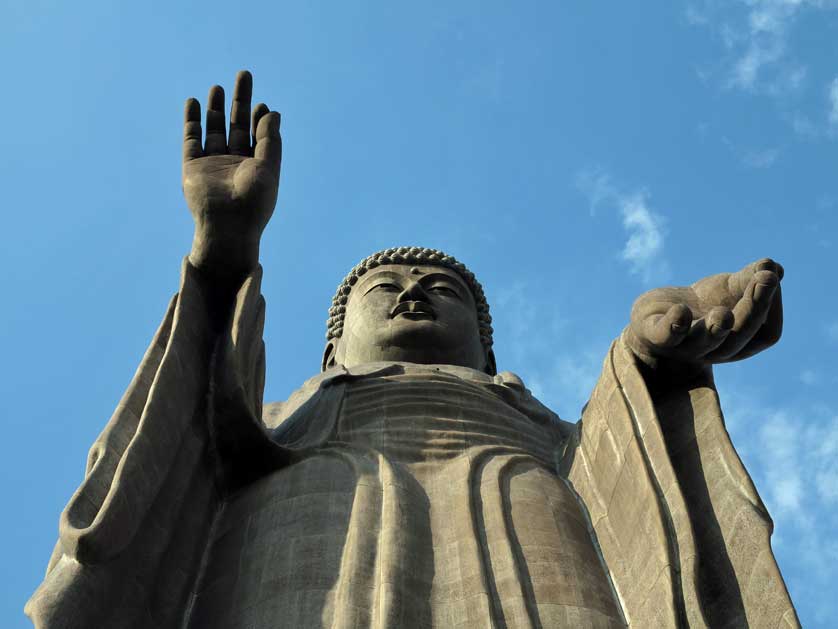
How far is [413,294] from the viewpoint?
40.6 feet

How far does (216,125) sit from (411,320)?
2.70 metres

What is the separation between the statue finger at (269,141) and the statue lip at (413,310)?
255 centimetres

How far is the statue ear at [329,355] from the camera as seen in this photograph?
13392 millimetres

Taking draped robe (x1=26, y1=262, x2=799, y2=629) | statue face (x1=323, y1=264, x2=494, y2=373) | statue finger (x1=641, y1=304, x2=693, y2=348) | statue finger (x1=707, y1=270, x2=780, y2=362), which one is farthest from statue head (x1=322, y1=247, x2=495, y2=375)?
statue finger (x1=707, y1=270, x2=780, y2=362)

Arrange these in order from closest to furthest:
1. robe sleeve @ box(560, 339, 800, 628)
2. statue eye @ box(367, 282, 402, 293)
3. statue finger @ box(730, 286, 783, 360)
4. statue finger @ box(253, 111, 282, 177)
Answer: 1. robe sleeve @ box(560, 339, 800, 628)
2. statue finger @ box(730, 286, 783, 360)
3. statue finger @ box(253, 111, 282, 177)
4. statue eye @ box(367, 282, 402, 293)

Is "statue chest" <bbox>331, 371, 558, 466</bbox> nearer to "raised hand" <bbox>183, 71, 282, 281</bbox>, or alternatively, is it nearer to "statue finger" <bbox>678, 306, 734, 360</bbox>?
"raised hand" <bbox>183, 71, 282, 281</bbox>

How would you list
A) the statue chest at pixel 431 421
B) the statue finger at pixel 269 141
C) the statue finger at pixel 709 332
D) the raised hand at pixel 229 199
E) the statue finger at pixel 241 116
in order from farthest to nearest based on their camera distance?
the statue finger at pixel 241 116 < the statue finger at pixel 269 141 < the statue chest at pixel 431 421 < the raised hand at pixel 229 199 < the statue finger at pixel 709 332

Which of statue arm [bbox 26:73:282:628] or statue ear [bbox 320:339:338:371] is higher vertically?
statue ear [bbox 320:339:338:371]

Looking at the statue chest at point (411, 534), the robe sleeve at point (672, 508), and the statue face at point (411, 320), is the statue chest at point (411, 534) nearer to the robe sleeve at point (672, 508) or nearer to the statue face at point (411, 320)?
the robe sleeve at point (672, 508)

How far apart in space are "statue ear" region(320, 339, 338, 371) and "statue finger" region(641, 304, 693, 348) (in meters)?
4.99

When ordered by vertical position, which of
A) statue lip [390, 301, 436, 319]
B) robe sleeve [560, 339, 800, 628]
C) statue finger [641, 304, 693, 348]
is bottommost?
robe sleeve [560, 339, 800, 628]

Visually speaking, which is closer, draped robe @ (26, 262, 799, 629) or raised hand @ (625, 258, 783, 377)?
draped robe @ (26, 262, 799, 629)

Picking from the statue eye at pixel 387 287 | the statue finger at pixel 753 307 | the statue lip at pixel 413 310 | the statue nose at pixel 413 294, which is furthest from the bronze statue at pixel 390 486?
the statue eye at pixel 387 287

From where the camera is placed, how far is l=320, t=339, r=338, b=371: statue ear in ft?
43.9
